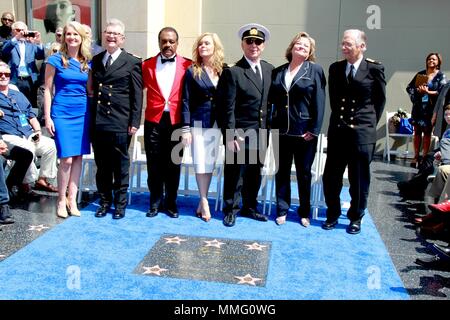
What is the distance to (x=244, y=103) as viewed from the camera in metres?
4.82

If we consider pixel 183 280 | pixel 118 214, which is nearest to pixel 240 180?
pixel 118 214

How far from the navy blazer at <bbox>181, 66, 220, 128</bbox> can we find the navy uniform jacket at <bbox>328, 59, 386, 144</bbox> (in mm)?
1203

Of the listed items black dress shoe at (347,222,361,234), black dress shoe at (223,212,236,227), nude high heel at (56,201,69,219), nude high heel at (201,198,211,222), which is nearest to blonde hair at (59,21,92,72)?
nude high heel at (56,201,69,219)

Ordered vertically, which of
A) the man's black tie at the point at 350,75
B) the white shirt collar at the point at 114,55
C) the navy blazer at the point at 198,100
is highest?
the white shirt collar at the point at 114,55

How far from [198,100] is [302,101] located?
1010 mm

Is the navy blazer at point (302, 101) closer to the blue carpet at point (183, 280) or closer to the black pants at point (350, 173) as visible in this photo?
the black pants at point (350, 173)

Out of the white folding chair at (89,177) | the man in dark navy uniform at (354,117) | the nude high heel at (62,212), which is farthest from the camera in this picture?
the white folding chair at (89,177)

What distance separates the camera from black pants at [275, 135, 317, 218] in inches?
194

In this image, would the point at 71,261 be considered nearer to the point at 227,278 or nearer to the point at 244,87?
the point at 227,278

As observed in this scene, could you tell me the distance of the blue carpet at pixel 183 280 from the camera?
3.53 m

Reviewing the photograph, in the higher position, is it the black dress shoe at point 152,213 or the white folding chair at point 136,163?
the white folding chair at point 136,163

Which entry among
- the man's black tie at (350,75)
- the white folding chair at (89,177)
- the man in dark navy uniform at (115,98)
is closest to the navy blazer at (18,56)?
the white folding chair at (89,177)

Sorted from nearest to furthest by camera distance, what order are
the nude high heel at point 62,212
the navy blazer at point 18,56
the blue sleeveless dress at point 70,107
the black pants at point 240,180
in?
1. the blue sleeveless dress at point 70,107
2. the black pants at point 240,180
3. the nude high heel at point 62,212
4. the navy blazer at point 18,56
